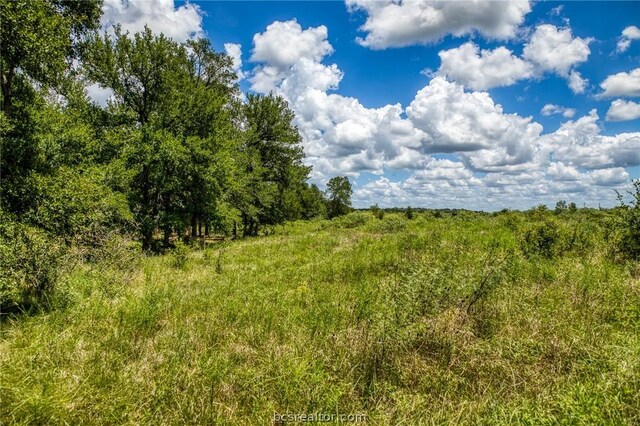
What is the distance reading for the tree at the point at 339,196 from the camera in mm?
89250

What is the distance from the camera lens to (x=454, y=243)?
478 inches

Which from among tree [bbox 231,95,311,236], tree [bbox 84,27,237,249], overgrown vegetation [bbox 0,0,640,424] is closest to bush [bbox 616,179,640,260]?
overgrown vegetation [bbox 0,0,640,424]

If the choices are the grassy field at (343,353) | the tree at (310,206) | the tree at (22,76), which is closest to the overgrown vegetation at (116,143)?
the tree at (22,76)

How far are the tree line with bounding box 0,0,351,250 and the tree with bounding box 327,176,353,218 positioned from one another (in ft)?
176

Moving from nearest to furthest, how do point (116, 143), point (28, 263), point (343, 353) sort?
1. point (343, 353)
2. point (28, 263)
3. point (116, 143)

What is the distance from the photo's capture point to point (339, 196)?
89.6 m

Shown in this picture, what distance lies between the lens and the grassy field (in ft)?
11.0

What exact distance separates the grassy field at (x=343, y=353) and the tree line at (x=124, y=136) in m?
3.10

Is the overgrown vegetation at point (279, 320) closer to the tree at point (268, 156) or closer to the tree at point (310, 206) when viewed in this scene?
the tree at point (268, 156)

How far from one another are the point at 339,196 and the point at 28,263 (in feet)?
277

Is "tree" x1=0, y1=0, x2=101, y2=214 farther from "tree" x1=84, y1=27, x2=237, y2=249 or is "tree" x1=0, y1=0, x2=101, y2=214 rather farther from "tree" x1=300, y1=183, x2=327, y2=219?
"tree" x1=300, y1=183, x2=327, y2=219

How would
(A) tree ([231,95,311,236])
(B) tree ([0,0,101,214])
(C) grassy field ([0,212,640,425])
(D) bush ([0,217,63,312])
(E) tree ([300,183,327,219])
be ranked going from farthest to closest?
(E) tree ([300,183,327,219]) < (A) tree ([231,95,311,236]) < (B) tree ([0,0,101,214]) < (D) bush ([0,217,63,312]) < (C) grassy field ([0,212,640,425])

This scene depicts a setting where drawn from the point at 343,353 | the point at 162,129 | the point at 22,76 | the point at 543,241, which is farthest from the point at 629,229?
the point at 162,129

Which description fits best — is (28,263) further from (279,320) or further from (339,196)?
(339,196)
